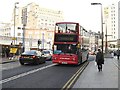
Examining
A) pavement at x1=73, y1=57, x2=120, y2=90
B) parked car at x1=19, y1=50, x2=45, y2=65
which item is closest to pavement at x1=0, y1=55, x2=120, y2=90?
pavement at x1=73, y1=57, x2=120, y2=90

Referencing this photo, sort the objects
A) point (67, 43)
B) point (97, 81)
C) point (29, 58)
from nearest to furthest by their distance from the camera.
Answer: point (97, 81)
point (67, 43)
point (29, 58)

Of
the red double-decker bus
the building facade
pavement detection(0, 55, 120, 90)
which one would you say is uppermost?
the building facade

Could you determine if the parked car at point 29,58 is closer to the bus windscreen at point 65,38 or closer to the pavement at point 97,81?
the bus windscreen at point 65,38

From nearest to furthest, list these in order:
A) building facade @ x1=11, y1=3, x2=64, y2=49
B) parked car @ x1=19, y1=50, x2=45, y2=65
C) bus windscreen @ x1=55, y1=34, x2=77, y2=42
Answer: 1. bus windscreen @ x1=55, y1=34, x2=77, y2=42
2. parked car @ x1=19, y1=50, x2=45, y2=65
3. building facade @ x1=11, y1=3, x2=64, y2=49

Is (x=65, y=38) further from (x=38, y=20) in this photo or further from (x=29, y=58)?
(x=38, y=20)

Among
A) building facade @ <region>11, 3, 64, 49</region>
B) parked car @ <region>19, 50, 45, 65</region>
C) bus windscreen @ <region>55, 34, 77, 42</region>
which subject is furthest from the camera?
building facade @ <region>11, 3, 64, 49</region>

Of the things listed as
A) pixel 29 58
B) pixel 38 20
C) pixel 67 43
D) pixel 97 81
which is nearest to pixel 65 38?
pixel 67 43

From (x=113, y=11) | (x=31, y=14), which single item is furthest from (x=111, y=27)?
(x=31, y=14)

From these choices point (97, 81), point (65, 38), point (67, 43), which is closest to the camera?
point (97, 81)

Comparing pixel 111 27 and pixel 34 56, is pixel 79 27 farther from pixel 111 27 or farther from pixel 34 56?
Result: pixel 111 27

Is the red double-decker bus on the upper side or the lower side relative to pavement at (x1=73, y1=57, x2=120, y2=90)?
upper

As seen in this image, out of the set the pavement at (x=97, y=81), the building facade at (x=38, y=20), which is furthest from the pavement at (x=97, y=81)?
the building facade at (x=38, y=20)

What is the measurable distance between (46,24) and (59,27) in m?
103

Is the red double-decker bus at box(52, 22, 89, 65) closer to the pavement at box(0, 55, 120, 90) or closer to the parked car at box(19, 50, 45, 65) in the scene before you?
the parked car at box(19, 50, 45, 65)
